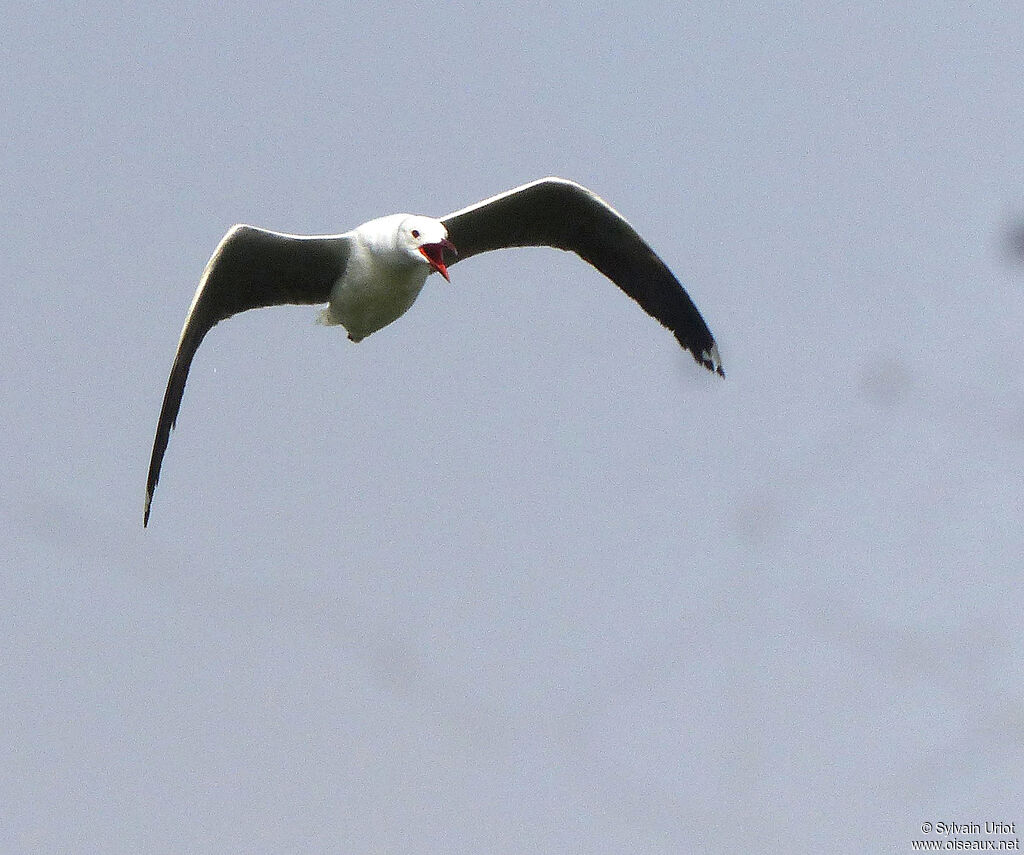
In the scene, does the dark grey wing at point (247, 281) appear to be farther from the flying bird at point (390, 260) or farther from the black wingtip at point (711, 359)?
the black wingtip at point (711, 359)

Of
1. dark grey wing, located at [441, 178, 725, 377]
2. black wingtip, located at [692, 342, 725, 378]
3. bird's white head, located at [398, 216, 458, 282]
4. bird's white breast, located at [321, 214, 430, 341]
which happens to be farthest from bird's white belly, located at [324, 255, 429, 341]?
black wingtip, located at [692, 342, 725, 378]

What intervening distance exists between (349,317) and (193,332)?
4.71ft

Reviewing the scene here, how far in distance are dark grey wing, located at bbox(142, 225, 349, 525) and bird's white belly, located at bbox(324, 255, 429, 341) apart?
0.26 meters

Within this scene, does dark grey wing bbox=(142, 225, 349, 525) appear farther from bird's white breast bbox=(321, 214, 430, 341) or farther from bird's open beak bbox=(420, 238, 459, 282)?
bird's open beak bbox=(420, 238, 459, 282)

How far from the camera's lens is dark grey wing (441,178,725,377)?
16156 mm

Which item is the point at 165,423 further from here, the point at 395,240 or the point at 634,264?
the point at 634,264

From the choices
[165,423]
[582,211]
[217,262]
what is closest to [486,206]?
[582,211]

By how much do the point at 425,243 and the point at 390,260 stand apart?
397mm

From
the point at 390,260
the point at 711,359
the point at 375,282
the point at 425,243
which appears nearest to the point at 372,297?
the point at 375,282

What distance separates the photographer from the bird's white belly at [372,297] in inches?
577

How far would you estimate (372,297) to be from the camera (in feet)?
48.9

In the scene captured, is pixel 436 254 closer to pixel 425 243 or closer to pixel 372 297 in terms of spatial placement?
pixel 425 243

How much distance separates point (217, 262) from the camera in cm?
1512

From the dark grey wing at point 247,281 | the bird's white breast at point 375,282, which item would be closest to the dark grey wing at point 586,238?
the bird's white breast at point 375,282
